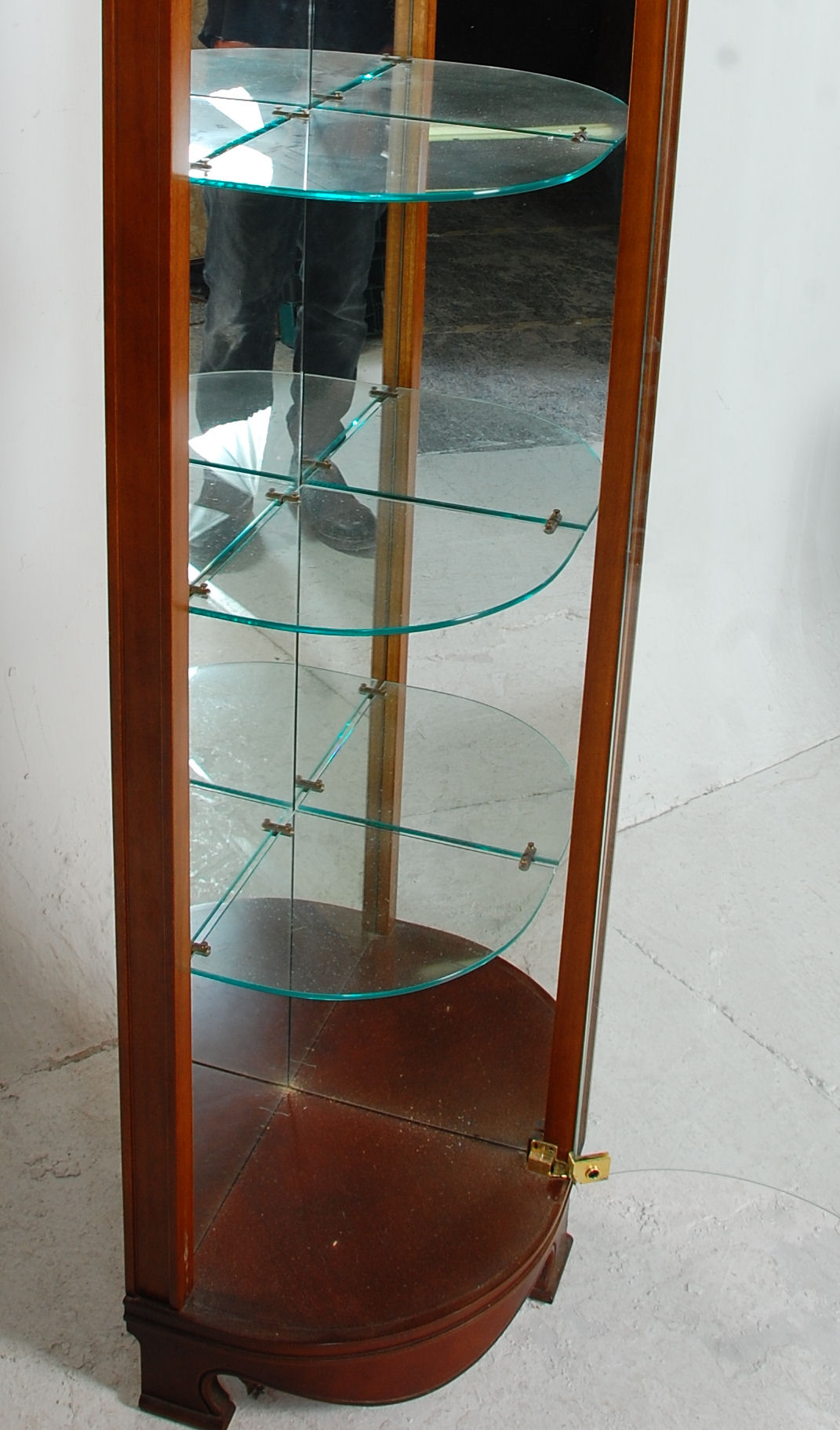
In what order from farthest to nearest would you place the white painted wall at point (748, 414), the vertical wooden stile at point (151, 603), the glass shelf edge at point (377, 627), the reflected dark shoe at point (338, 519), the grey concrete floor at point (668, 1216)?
the grey concrete floor at point (668, 1216)
the reflected dark shoe at point (338, 519)
the glass shelf edge at point (377, 627)
the white painted wall at point (748, 414)
the vertical wooden stile at point (151, 603)

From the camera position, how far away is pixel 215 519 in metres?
1.34

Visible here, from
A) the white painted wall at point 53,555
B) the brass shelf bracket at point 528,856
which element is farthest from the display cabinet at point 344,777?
the white painted wall at point 53,555

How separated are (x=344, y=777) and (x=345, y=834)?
67mm

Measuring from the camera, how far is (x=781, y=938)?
165cm

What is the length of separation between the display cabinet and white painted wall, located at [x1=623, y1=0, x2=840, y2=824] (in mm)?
74

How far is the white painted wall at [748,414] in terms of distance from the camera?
1.16 m

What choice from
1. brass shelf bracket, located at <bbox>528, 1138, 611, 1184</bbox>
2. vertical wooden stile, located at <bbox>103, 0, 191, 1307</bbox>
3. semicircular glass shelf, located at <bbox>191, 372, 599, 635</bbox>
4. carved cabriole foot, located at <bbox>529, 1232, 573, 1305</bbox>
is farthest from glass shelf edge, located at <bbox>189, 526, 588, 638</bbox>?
carved cabriole foot, located at <bbox>529, 1232, 573, 1305</bbox>

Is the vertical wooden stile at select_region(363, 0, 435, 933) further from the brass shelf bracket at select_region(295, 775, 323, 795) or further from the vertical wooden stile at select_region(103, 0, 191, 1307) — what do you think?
the vertical wooden stile at select_region(103, 0, 191, 1307)

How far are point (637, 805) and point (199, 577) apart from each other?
0.52 m

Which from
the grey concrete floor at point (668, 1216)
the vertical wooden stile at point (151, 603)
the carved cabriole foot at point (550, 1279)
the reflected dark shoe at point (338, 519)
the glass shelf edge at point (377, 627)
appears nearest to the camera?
the vertical wooden stile at point (151, 603)

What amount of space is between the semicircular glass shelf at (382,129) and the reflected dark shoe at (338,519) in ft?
1.02

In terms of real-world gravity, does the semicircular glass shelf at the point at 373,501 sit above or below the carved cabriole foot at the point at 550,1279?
above

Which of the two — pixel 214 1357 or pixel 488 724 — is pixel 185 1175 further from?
pixel 488 724

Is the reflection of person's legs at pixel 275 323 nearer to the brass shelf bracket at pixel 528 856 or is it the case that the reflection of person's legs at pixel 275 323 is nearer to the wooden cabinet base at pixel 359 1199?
the brass shelf bracket at pixel 528 856
